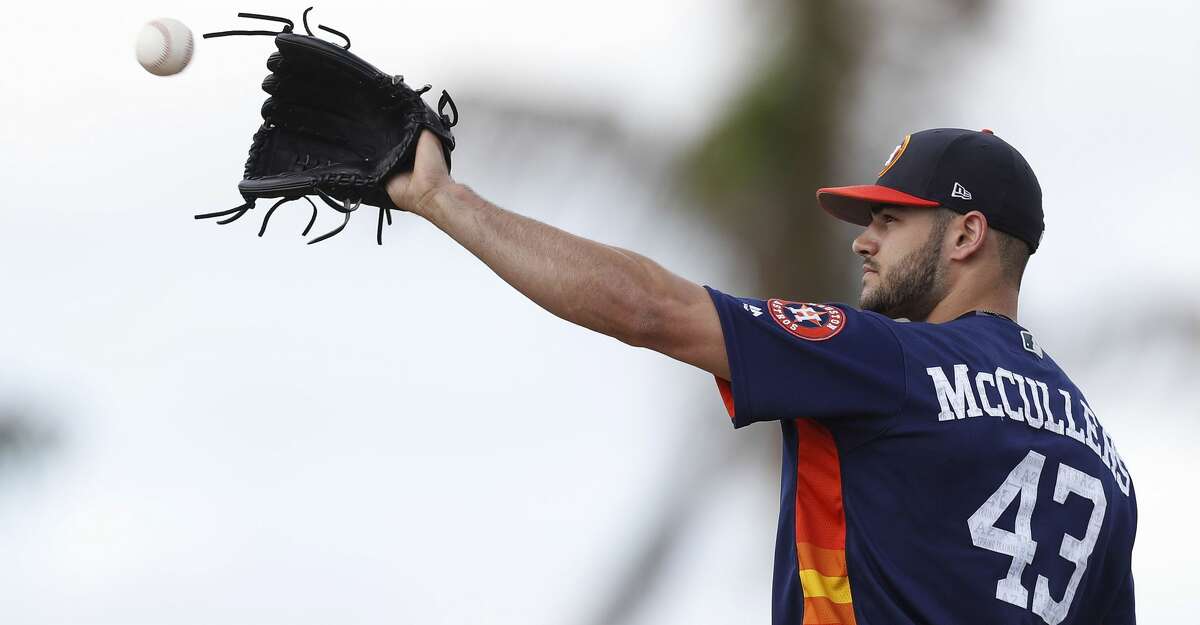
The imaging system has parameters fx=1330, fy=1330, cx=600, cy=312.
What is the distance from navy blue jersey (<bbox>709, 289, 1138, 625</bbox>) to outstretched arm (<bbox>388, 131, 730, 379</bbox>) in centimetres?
5

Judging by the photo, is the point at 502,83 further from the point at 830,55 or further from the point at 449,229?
the point at 449,229

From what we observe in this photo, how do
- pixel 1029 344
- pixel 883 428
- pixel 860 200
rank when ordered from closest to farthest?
pixel 883 428 < pixel 1029 344 < pixel 860 200

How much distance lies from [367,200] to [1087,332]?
5881 mm

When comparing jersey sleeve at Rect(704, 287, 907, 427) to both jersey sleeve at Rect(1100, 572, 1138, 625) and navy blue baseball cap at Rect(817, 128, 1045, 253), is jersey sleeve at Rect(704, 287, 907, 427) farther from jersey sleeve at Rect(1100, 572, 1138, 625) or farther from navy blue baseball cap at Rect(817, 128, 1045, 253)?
jersey sleeve at Rect(1100, 572, 1138, 625)

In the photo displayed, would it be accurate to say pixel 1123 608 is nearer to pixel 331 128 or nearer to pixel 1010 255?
pixel 1010 255

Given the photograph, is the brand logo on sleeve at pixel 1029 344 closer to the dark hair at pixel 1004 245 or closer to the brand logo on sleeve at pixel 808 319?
the dark hair at pixel 1004 245

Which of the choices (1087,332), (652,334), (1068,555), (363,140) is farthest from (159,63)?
(1087,332)

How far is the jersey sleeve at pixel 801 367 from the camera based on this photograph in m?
2.37

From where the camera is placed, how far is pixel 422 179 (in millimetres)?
2531

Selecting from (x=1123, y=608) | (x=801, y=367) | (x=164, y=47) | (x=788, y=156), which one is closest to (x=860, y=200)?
(x=801, y=367)

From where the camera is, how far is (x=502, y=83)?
7488 mm

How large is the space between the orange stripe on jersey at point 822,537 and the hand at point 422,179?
2.72 ft

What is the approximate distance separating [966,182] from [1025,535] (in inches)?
29.6

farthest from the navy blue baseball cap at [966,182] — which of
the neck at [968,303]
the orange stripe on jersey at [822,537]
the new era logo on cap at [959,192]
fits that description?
the orange stripe on jersey at [822,537]
